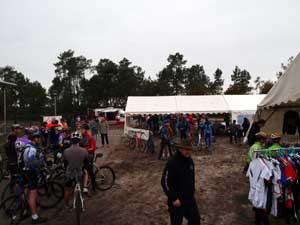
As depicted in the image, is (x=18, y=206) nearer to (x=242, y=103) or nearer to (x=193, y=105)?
(x=193, y=105)

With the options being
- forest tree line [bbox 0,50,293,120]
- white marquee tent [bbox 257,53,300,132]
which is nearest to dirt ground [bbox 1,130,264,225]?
white marquee tent [bbox 257,53,300,132]

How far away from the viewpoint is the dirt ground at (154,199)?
5.68m

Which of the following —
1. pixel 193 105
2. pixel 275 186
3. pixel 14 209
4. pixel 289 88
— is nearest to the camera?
pixel 275 186

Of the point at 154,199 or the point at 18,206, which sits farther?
the point at 154,199

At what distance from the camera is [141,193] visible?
291 inches

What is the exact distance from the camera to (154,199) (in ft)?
22.5

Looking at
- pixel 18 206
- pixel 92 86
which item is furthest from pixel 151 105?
pixel 92 86

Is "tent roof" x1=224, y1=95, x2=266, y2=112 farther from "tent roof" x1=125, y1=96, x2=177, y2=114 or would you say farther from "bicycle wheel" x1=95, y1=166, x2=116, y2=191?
"bicycle wheel" x1=95, y1=166, x2=116, y2=191

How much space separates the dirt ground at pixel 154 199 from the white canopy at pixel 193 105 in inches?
397

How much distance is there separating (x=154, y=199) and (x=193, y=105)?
50.6ft

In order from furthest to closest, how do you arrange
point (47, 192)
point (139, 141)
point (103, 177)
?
point (139, 141), point (103, 177), point (47, 192)

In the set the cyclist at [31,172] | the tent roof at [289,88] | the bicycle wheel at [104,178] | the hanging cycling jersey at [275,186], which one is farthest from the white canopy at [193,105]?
the hanging cycling jersey at [275,186]

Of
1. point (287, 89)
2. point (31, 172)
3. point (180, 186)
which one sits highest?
point (287, 89)

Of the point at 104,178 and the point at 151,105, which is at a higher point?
the point at 151,105
